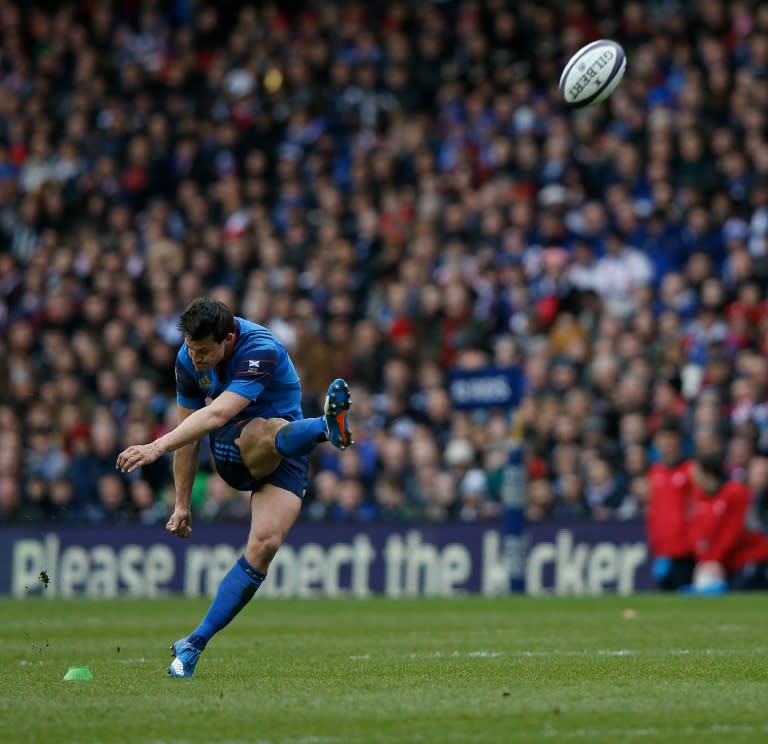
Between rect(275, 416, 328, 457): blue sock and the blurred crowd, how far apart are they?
337 inches

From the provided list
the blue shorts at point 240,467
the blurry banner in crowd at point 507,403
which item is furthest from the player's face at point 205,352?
the blurry banner in crowd at point 507,403

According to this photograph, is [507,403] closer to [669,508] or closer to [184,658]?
[669,508]

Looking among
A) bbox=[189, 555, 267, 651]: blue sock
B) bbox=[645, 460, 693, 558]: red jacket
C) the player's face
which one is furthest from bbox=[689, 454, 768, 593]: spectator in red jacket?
the player's face

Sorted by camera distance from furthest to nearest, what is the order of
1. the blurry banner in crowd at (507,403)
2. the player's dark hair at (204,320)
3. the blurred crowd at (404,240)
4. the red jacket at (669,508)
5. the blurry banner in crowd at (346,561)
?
1. the blurred crowd at (404,240)
2. the blurry banner in crowd at (346,561)
3. the red jacket at (669,508)
4. the blurry banner in crowd at (507,403)
5. the player's dark hair at (204,320)

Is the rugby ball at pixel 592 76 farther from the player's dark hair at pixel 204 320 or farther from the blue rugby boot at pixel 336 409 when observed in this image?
the player's dark hair at pixel 204 320

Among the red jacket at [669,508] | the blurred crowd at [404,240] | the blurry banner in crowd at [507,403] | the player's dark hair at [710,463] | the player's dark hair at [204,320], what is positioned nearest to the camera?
the player's dark hair at [204,320]

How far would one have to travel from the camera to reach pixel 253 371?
8.59 metres

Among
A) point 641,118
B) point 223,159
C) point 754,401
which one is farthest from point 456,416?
point 223,159

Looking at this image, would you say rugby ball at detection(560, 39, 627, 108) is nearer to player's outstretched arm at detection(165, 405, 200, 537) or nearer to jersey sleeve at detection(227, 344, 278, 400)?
jersey sleeve at detection(227, 344, 278, 400)

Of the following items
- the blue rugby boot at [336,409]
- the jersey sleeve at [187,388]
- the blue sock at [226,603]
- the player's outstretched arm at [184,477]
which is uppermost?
the jersey sleeve at [187,388]

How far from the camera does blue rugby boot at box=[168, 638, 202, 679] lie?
8.50m

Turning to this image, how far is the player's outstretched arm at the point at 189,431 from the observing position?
7805 mm

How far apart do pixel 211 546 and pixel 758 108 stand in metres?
8.62

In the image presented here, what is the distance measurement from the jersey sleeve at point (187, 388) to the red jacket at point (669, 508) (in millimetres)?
8674
